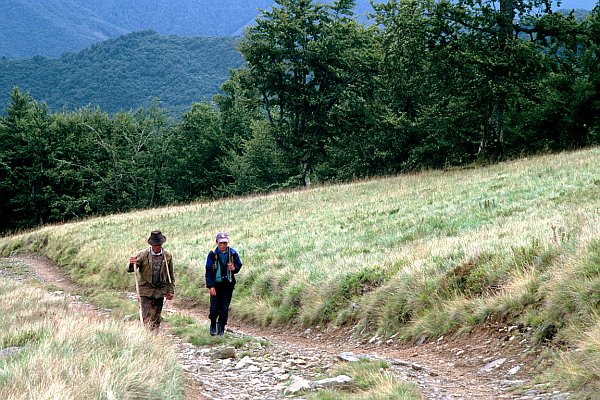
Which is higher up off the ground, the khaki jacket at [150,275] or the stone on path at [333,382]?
the khaki jacket at [150,275]

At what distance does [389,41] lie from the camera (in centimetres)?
2689

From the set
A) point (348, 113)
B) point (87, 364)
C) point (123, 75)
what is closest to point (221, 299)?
point (87, 364)

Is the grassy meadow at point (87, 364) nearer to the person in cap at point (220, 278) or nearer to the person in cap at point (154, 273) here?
the person in cap at point (154, 273)

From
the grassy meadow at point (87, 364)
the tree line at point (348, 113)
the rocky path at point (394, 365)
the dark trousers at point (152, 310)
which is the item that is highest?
the tree line at point (348, 113)

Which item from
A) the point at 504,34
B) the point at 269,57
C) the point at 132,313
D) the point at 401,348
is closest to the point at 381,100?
the point at 269,57

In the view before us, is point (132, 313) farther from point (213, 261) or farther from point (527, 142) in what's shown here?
point (527, 142)

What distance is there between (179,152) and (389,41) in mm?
38833

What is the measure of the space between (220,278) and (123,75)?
173 meters

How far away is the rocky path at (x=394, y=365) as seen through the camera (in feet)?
19.4

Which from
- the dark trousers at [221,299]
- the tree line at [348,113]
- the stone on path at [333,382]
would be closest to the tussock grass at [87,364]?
the stone on path at [333,382]

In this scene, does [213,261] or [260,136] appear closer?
[213,261]

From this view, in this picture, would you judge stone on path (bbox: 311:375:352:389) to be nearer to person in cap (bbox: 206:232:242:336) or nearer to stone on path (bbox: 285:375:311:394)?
stone on path (bbox: 285:375:311:394)

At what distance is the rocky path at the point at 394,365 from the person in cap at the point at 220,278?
76cm

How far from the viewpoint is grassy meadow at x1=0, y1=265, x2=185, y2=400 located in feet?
14.9
